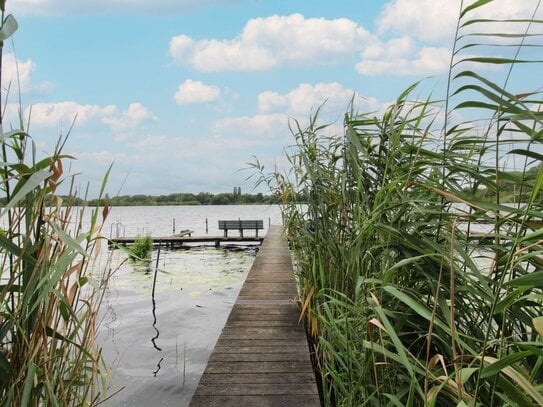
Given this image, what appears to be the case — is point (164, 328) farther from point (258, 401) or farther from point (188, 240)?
point (188, 240)

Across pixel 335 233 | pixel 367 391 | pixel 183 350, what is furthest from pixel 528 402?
pixel 183 350

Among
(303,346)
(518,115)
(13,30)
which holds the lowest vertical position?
(303,346)

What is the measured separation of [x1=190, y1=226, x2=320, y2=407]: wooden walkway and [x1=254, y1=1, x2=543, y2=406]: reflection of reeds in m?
0.36

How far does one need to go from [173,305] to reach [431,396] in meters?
6.69

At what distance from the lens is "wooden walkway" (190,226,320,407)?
1.94 meters

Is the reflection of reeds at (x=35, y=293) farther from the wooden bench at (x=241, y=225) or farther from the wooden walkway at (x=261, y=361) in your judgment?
the wooden bench at (x=241, y=225)

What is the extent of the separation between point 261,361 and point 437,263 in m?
1.38

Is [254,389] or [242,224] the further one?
[242,224]

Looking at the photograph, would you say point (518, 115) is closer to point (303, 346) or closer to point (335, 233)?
point (335, 233)

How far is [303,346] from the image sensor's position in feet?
8.47

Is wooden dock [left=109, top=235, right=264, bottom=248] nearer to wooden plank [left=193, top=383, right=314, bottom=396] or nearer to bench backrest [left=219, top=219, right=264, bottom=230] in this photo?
bench backrest [left=219, top=219, right=264, bottom=230]

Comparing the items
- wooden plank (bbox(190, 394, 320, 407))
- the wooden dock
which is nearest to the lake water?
wooden plank (bbox(190, 394, 320, 407))

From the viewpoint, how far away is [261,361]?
92.4 inches

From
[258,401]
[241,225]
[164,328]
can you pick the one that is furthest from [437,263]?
[241,225]
